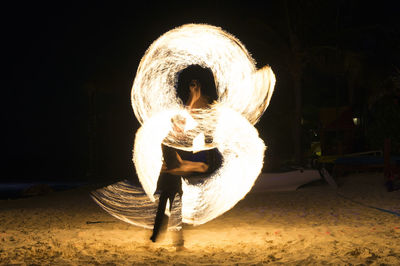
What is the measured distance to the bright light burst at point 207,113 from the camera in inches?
255

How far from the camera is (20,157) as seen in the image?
57.0m

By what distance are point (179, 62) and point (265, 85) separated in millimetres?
1736

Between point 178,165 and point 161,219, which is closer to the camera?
point 178,165

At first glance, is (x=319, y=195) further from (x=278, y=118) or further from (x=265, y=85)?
(x=278, y=118)

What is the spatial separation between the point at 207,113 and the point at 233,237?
1.84 m

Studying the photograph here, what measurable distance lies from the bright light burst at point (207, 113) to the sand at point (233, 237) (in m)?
0.64

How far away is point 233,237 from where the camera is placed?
6.65 meters

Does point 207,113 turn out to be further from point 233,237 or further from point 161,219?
point 233,237

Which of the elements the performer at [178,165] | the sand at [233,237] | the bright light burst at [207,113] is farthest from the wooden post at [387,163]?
the performer at [178,165]

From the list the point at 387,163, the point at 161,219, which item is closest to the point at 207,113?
the point at 161,219

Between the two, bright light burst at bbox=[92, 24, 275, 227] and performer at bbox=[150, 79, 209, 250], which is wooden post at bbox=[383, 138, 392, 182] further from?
performer at bbox=[150, 79, 209, 250]

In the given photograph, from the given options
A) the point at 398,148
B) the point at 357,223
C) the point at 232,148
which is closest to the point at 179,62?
the point at 232,148

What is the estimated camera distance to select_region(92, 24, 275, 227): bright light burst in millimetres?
6465

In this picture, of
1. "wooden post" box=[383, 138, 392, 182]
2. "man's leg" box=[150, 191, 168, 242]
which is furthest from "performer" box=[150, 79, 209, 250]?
"wooden post" box=[383, 138, 392, 182]
